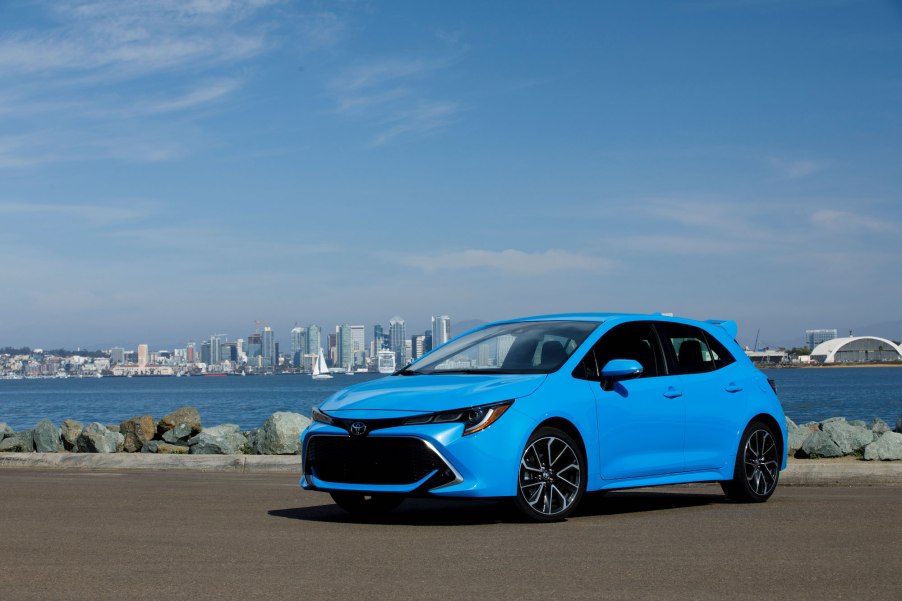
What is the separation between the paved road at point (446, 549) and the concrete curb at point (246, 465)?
1.40 meters

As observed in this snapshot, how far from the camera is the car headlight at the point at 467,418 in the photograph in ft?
31.6

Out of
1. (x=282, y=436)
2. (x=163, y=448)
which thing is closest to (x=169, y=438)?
(x=163, y=448)

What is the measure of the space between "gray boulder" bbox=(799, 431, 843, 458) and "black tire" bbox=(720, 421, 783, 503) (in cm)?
513

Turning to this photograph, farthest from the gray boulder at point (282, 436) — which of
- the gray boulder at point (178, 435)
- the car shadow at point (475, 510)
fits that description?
the car shadow at point (475, 510)

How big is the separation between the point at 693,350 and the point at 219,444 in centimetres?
1028

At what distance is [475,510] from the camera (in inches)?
439

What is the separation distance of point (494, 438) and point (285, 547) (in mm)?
1815

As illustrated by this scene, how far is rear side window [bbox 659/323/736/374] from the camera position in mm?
11562

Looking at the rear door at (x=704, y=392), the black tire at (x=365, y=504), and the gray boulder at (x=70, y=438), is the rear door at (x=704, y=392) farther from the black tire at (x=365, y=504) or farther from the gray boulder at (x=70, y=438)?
the gray boulder at (x=70, y=438)

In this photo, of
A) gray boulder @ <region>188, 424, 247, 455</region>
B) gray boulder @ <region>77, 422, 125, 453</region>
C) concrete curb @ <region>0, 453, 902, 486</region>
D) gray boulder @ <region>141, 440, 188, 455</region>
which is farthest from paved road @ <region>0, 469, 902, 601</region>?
gray boulder @ <region>77, 422, 125, 453</region>

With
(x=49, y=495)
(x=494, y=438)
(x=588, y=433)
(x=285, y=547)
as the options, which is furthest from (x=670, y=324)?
(x=49, y=495)

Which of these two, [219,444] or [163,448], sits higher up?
[219,444]

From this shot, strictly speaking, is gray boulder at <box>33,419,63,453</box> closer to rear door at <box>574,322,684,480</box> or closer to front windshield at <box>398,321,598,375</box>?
front windshield at <box>398,321,598,375</box>

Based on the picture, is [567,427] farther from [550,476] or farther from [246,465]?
[246,465]
